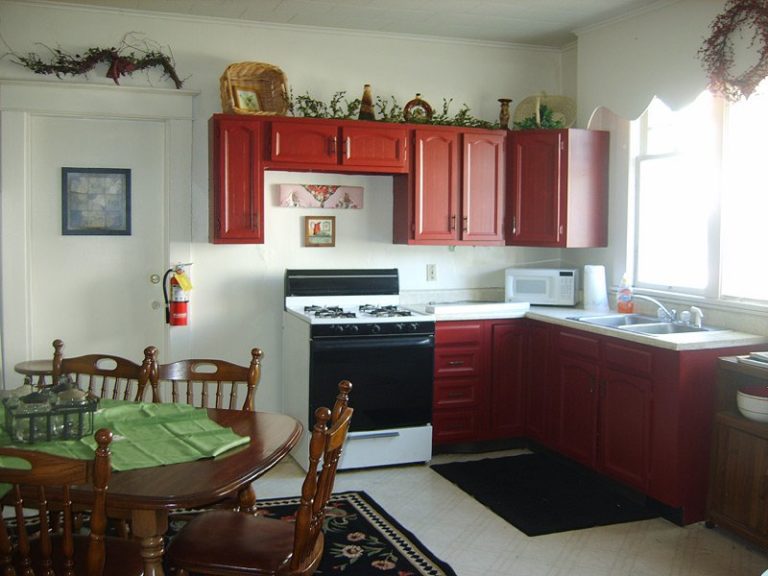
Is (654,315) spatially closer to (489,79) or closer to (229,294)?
(489,79)

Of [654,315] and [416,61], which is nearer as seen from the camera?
[654,315]

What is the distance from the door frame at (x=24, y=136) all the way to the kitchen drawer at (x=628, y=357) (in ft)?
9.07

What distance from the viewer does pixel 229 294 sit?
4773 mm

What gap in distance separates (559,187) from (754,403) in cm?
190

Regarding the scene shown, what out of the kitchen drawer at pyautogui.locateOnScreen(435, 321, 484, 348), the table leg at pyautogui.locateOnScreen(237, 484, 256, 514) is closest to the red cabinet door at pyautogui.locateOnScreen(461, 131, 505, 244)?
the kitchen drawer at pyautogui.locateOnScreen(435, 321, 484, 348)

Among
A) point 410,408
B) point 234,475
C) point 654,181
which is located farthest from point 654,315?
point 234,475

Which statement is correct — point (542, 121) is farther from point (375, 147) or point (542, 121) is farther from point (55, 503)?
point (55, 503)

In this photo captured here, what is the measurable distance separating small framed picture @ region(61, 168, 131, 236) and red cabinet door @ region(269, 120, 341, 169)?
3.07ft

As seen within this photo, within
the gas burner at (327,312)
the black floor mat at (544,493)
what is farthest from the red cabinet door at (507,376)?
the gas burner at (327,312)

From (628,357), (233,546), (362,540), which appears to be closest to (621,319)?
(628,357)

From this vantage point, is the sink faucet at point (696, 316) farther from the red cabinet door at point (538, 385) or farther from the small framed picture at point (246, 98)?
the small framed picture at point (246, 98)

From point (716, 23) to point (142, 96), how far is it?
10.4 ft

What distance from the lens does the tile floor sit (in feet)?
10.5

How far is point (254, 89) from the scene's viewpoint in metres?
4.57
